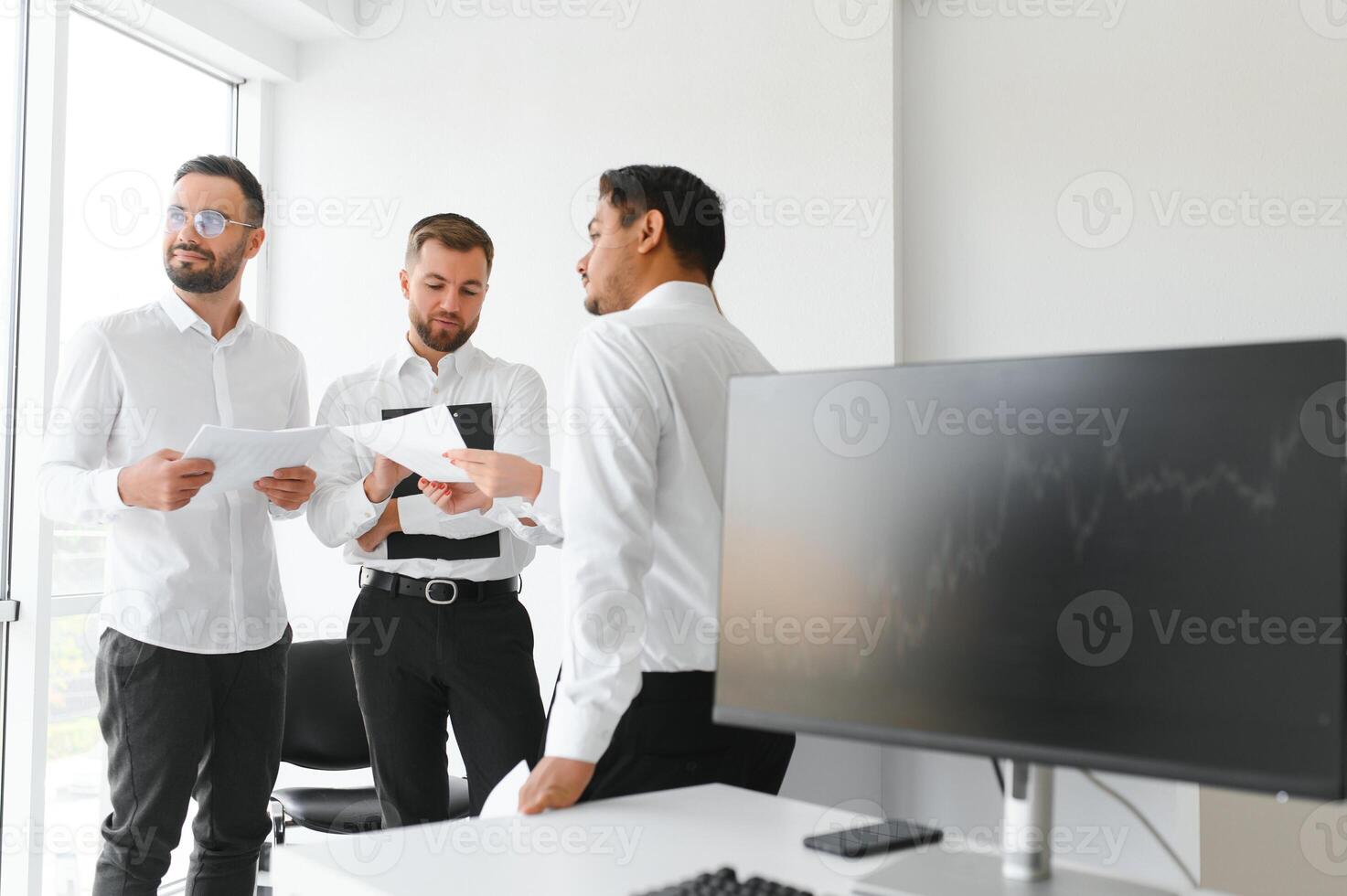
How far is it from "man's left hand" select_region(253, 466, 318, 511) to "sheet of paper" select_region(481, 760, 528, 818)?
3.78 feet

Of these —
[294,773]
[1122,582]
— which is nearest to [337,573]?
[294,773]

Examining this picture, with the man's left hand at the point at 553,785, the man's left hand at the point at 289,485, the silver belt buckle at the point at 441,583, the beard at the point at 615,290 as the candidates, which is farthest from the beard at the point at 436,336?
the man's left hand at the point at 553,785

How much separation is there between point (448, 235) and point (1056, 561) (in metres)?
2.04

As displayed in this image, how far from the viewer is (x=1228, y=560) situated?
866 mm

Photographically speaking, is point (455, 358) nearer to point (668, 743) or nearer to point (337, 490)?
point (337, 490)

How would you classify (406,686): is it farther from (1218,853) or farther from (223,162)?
(1218,853)

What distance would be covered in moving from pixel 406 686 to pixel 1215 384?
205cm

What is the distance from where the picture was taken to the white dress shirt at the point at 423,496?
2.51m

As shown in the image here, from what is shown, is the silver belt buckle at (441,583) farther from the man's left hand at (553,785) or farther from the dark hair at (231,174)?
the man's left hand at (553,785)

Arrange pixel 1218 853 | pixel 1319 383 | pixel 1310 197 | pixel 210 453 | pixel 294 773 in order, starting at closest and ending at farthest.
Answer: pixel 1319 383 → pixel 1218 853 → pixel 210 453 → pixel 1310 197 → pixel 294 773

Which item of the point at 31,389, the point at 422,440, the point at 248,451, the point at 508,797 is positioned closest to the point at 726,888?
the point at 508,797

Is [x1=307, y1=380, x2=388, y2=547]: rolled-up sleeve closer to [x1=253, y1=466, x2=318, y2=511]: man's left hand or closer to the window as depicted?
[x1=253, y1=466, x2=318, y2=511]: man's left hand

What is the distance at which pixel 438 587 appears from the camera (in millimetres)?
2518

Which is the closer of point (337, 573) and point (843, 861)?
point (843, 861)
